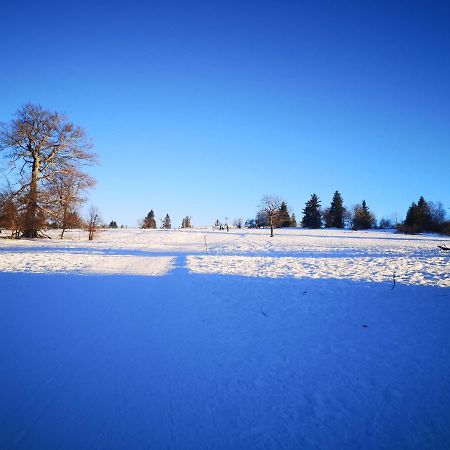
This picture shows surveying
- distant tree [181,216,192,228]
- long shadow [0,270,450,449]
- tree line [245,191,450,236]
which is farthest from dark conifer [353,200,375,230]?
long shadow [0,270,450,449]

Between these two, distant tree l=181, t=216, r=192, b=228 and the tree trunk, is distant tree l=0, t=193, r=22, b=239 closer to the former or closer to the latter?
the tree trunk

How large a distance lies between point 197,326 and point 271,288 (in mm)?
3795

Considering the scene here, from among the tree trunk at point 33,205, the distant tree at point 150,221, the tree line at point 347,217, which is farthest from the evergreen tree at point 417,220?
the distant tree at point 150,221

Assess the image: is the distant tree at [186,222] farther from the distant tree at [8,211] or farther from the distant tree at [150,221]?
the distant tree at [8,211]

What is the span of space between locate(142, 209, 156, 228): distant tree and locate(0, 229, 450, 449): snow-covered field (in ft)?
323

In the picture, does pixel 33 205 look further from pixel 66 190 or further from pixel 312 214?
pixel 312 214

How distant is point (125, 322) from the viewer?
746 centimetres

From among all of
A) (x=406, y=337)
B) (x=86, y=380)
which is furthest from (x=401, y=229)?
(x=86, y=380)

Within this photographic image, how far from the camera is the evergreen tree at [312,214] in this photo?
3191 inches

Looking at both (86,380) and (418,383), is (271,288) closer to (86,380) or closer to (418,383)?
(418,383)

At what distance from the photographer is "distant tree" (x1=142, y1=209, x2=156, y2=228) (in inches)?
4223

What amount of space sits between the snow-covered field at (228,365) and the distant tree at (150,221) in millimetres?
98582

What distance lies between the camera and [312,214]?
81.4 m

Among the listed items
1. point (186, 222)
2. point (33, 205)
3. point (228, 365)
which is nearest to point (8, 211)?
point (33, 205)
